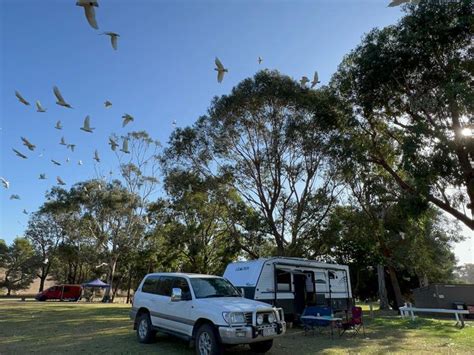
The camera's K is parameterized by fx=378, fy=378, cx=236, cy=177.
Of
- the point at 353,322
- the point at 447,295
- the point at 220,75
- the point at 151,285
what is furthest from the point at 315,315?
the point at 447,295

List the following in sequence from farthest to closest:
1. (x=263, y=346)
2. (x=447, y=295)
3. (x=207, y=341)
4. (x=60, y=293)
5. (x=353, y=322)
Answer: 1. (x=60, y=293)
2. (x=447, y=295)
3. (x=353, y=322)
4. (x=263, y=346)
5. (x=207, y=341)

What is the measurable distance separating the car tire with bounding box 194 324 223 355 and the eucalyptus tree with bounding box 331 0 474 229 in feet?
30.7

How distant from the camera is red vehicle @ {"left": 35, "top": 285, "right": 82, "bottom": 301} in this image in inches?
1574

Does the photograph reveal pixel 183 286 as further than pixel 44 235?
No

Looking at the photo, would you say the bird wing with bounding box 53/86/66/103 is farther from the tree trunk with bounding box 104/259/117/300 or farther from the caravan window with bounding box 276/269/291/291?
the tree trunk with bounding box 104/259/117/300

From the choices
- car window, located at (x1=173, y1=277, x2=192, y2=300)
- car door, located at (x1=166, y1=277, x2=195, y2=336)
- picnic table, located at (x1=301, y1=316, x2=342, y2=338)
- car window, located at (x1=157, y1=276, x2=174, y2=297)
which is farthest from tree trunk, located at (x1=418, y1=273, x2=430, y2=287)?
car door, located at (x1=166, y1=277, x2=195, y2=336)

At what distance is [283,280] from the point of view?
1432 centimetres

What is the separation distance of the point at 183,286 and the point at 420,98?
12.3 m

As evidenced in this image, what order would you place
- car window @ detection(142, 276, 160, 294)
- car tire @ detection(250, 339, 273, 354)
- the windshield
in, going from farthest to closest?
car window @ detection(142, 276, 160, 294), the windshield, car tire @ detection(250, 339, 273, 354)

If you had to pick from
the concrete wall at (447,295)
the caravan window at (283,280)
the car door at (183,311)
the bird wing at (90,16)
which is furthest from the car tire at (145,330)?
the concrete wall at (447,295)

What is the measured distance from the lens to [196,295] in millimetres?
8547

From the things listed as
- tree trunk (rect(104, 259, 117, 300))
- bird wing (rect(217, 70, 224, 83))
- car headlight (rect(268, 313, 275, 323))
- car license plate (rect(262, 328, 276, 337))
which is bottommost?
car license plate (rect(262, 328, 276, 337))

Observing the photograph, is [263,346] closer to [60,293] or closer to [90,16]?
[90,16]

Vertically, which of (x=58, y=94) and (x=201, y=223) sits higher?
(x=201, y=223)
